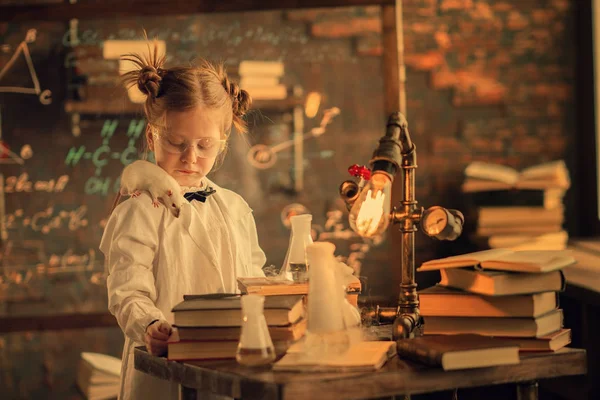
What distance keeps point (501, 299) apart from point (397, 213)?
34 cm

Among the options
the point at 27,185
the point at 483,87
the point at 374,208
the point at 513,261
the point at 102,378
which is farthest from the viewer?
the point at 483,87

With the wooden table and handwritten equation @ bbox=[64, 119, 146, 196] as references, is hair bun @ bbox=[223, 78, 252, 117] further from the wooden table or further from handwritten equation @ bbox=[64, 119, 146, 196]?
handwritten equation @ bbox=[64, 119, 146, 196]

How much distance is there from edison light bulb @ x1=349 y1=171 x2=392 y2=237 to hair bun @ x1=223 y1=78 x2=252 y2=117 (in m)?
0.53

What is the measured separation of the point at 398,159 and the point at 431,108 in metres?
2.62

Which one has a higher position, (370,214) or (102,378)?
(370,214)

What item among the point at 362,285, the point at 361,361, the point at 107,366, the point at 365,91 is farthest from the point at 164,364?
the point at 365,91

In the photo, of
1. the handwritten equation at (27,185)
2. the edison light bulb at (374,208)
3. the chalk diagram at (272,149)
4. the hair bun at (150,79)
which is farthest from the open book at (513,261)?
the handwritten equation at (27,185)

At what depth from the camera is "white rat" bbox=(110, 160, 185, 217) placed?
1820mm

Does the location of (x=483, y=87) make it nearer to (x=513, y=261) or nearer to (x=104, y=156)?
(x=104, y=156)

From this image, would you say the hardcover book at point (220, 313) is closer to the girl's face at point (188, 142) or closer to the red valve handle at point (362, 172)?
the red valve handle at point (362, 172)

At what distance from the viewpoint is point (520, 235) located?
3777mm

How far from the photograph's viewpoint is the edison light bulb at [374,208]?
1.57 meters

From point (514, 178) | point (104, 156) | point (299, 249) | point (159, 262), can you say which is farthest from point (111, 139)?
point (299, 249)

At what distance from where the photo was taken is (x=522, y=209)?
149 inches
